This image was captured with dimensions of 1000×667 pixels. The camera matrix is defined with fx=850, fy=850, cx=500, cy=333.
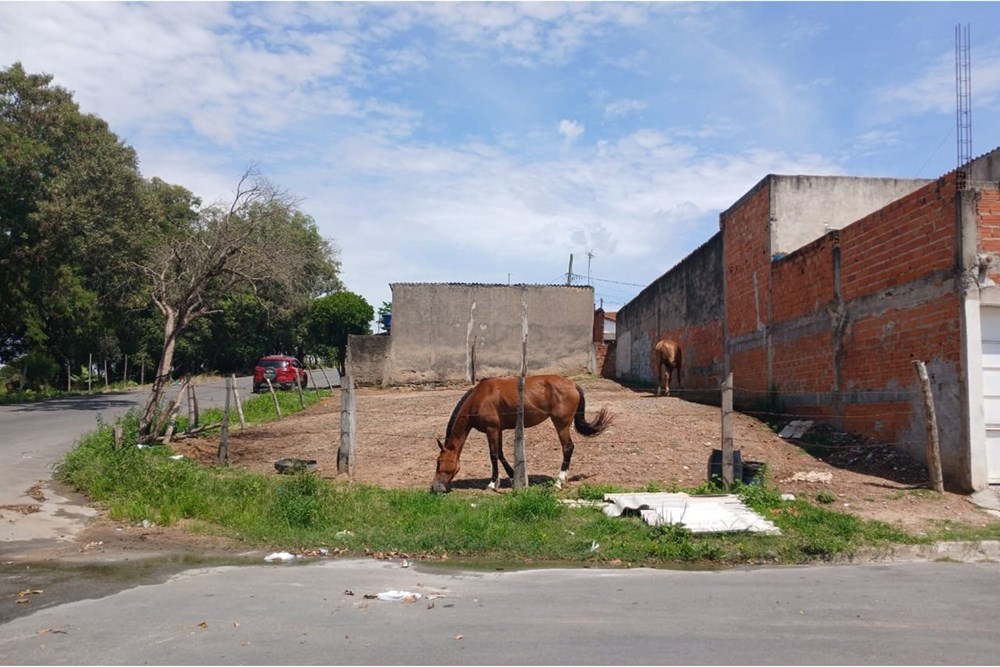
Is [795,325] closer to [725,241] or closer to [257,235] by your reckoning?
[725,241]

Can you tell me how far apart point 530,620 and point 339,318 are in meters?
45.7

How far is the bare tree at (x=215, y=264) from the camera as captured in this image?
16.1 m

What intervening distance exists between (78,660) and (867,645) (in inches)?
198

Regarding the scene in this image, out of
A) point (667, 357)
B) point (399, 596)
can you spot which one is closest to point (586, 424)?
point (399, 596)

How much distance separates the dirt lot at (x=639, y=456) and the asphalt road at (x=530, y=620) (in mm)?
2937

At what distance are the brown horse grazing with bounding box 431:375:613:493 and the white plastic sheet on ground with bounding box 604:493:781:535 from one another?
184cm

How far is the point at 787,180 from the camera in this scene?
59.1ft

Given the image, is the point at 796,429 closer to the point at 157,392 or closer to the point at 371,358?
the point at 157,392

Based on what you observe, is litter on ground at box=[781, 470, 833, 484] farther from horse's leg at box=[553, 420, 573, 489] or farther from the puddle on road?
the puddle on road

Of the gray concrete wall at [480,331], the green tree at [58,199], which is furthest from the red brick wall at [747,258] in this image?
the green tree at [58,199]

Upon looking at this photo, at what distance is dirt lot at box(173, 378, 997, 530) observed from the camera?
11.1 meters

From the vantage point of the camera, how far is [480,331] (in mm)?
34719

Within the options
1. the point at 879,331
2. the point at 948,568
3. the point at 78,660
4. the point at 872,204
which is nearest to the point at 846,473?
the point at 879,331

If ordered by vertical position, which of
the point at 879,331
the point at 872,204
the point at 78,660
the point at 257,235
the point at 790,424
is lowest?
the point at 78,660
